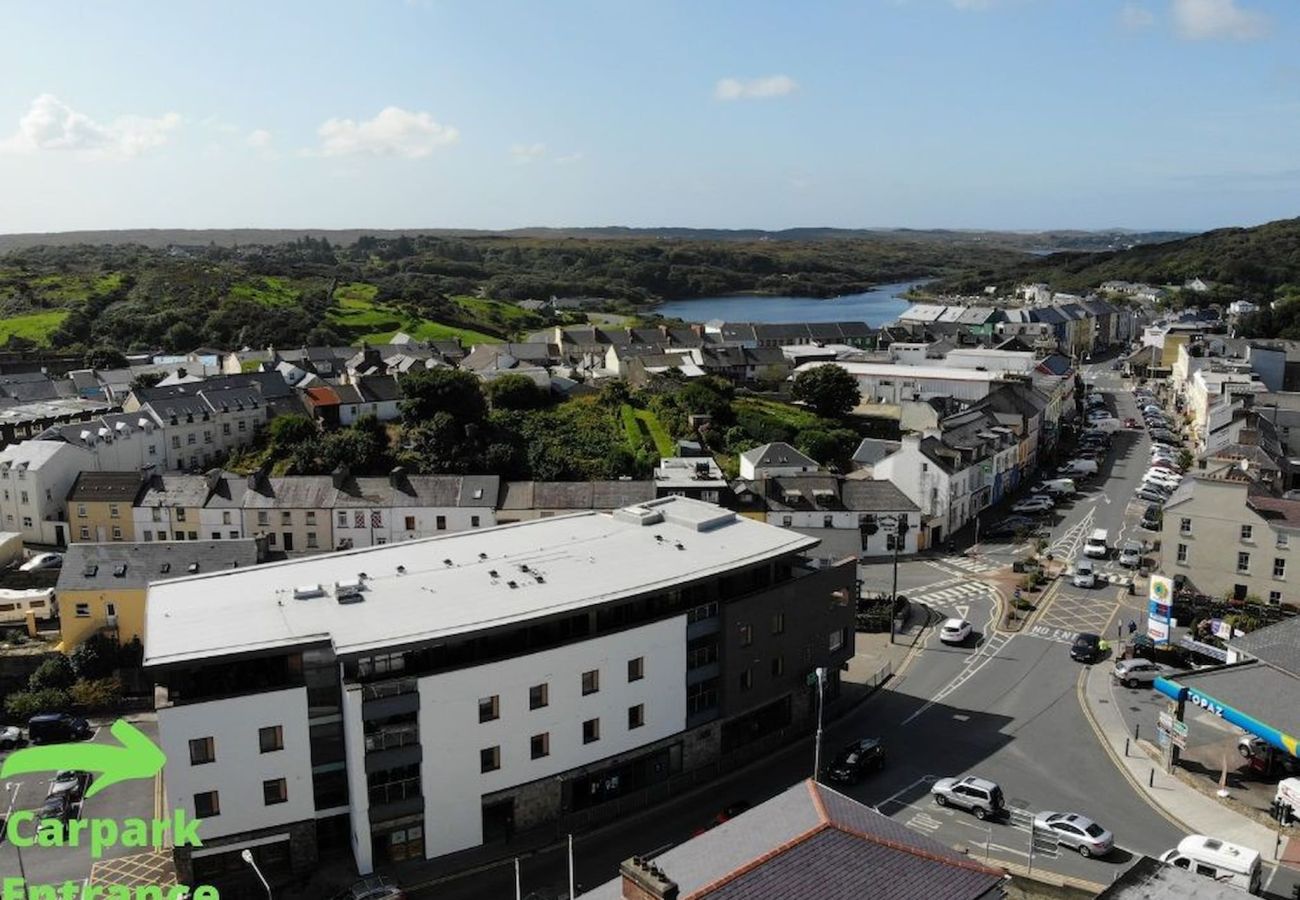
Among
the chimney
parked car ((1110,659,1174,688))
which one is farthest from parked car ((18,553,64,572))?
parked car ((1110,659,1174,688))

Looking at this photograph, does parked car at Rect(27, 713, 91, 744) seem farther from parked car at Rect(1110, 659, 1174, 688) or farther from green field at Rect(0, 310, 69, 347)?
green field at Rect(0, 310, 69, 347)

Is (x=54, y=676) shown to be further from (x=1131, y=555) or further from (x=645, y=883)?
(x=1131, y=555)

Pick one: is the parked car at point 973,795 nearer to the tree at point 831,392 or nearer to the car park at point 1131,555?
the car park at point 1131,555

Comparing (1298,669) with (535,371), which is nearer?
(1298,669)

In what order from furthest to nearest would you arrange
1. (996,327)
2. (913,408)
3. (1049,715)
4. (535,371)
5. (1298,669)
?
(996,327), (535,371), (913,408), (1049,715), (1298,669)

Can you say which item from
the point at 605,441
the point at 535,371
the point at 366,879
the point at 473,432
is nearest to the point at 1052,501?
the point at 605,441

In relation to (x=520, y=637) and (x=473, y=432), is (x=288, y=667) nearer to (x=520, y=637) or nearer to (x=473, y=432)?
(x=520, y=637)

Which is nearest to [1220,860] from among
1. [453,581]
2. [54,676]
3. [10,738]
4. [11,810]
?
[453,581]
